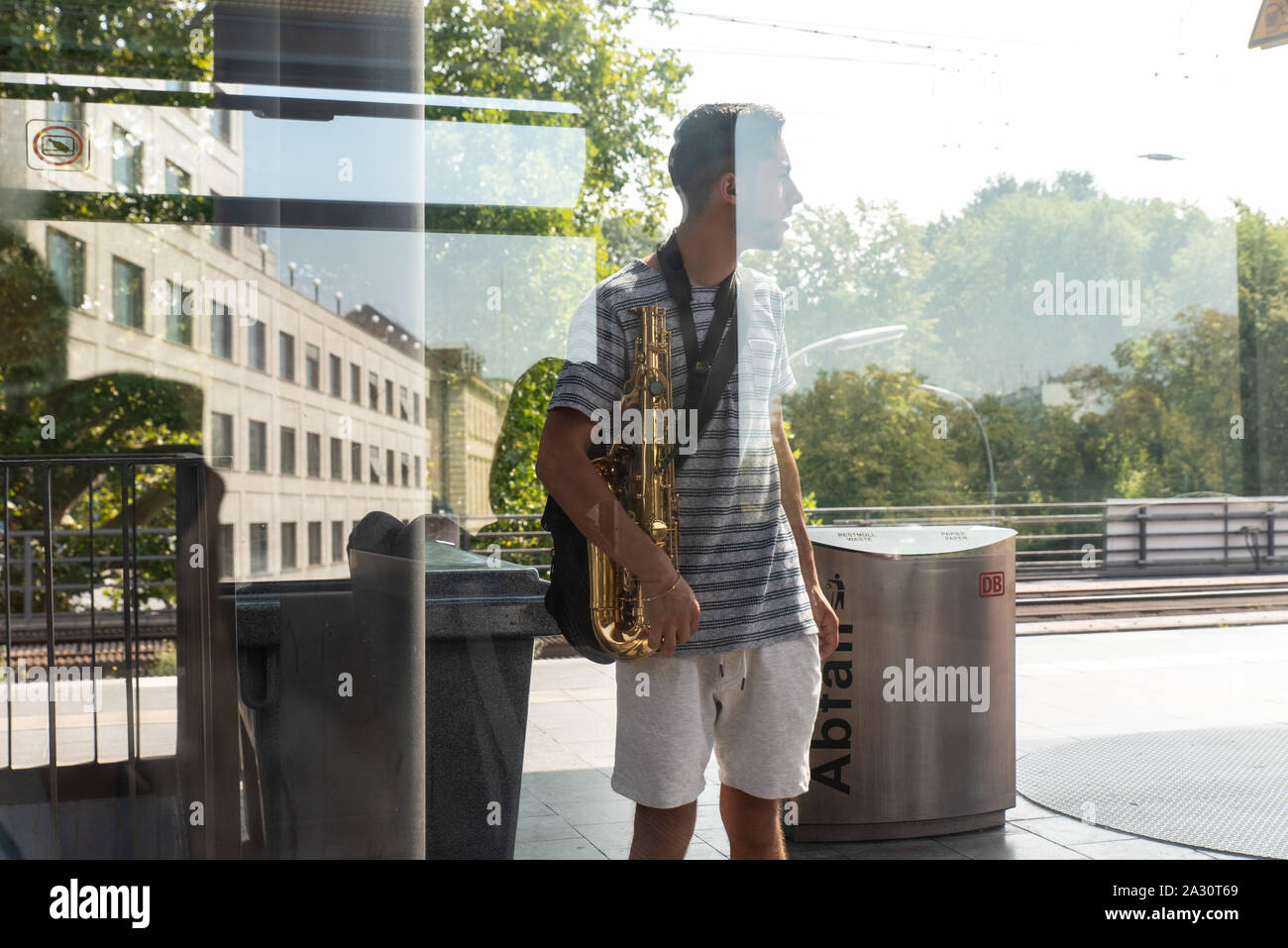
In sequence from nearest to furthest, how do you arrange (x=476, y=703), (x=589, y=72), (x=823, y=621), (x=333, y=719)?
(x=823, y=621) < (x=333, y=719) < (x=476, y=703) < (x=589, y=72)

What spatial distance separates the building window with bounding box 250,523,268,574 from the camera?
2.84 metres

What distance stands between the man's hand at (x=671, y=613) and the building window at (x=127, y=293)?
2429 mm

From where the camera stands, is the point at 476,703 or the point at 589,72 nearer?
the point at 476,703

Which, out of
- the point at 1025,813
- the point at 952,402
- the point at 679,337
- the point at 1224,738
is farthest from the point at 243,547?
the point at 1224,738

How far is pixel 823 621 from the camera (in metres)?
2.46

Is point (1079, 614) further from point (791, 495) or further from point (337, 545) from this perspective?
point (337, 545)

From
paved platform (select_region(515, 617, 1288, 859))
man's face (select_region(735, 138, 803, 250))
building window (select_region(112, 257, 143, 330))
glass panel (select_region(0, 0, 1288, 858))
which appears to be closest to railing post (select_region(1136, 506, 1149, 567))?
glass panel (select_region(0, 0, 1288, 858))

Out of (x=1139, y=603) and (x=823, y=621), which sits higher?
(x=823, y=621)

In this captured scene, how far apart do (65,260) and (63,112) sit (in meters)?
0.43

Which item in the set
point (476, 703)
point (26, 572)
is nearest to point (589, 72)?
point (476, 703)

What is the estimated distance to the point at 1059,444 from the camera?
3.81 m

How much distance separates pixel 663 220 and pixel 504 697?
1504 mm

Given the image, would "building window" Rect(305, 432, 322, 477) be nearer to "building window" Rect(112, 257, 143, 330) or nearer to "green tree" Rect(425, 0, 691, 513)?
"green tree" Rect(425, 0, 691, 513)
